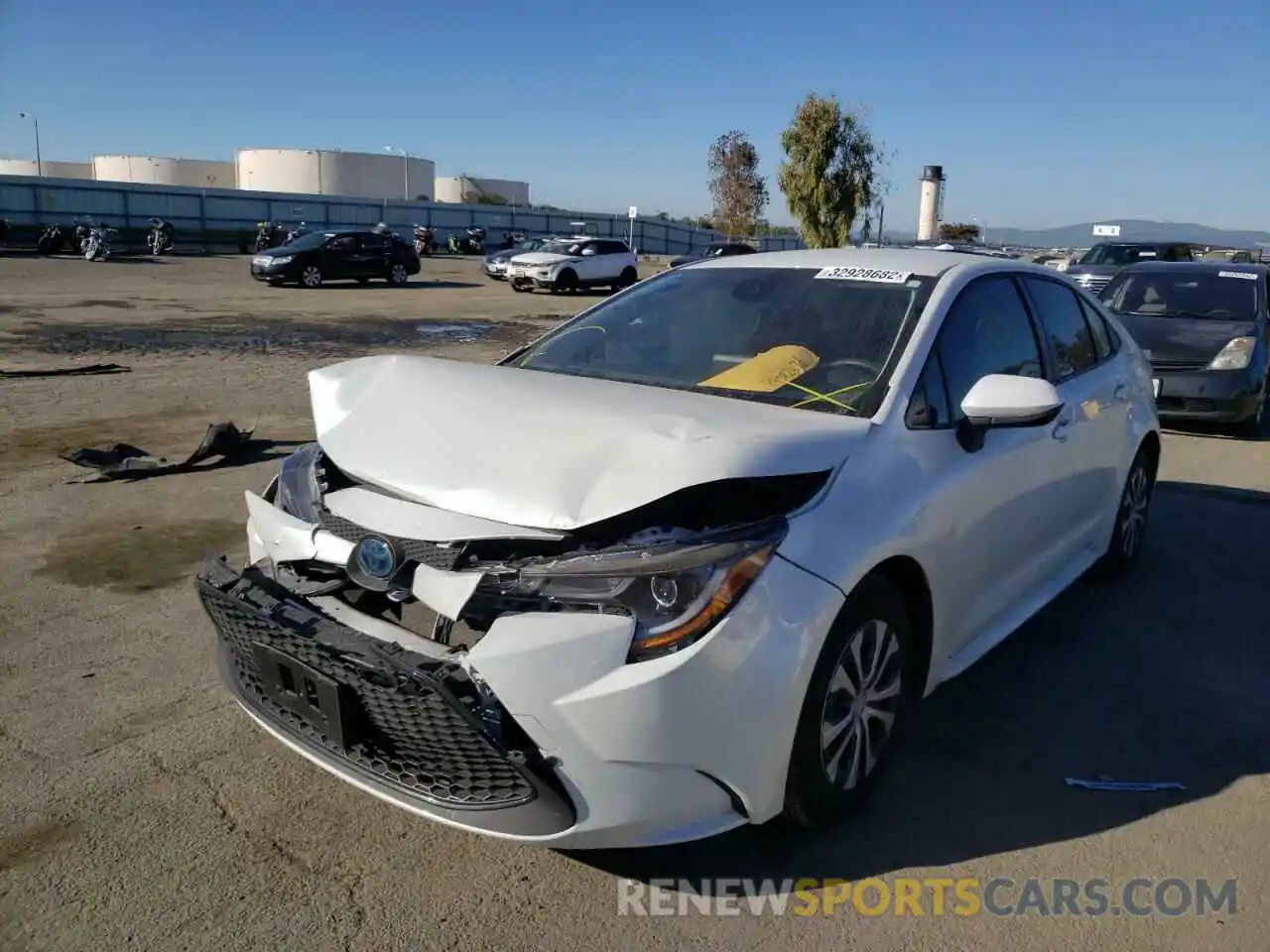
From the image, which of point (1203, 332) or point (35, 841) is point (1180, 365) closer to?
point (1203, 332)

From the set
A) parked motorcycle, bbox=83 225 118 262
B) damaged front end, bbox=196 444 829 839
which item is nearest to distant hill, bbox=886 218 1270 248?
parked motorcycle, bbox=83 225 118 262

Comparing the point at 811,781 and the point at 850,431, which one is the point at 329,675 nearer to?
the point at 811,781

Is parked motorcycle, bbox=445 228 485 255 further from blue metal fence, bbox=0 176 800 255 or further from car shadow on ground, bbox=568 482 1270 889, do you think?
car shadow on ground, bbox=568 482 1270 889

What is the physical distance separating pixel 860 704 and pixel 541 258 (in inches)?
1047

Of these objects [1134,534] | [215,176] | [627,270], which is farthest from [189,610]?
[215,176]

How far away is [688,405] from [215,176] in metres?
114

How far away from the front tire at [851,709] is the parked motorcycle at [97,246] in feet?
116

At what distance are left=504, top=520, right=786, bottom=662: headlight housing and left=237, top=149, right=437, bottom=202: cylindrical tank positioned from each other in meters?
99.5

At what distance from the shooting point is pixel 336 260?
28219 mm

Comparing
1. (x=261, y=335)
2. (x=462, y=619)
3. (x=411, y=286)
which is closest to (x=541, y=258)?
(x=411, y=286)

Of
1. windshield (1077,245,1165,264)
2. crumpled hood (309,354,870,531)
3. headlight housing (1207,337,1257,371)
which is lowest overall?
headlight housing (1207,337,1257,371)

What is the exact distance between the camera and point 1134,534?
570 centimetres

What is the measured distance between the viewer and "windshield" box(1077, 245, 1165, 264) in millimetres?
21656

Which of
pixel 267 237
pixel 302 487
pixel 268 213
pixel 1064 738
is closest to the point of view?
pixel 302 487
